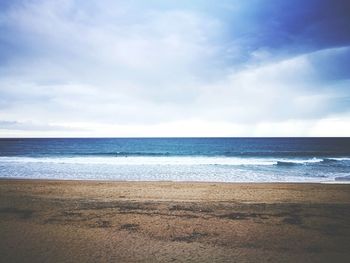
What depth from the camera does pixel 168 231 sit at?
6.34 metres

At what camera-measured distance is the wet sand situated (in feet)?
16.7

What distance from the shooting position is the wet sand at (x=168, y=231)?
5.08m

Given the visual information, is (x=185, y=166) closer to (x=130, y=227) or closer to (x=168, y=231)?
(x=130, y=227)

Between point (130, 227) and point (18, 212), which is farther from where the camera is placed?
point (18, 212)

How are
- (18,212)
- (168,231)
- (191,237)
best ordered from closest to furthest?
(191,237), (168,231), (18,212)

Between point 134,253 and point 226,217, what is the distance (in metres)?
3.05

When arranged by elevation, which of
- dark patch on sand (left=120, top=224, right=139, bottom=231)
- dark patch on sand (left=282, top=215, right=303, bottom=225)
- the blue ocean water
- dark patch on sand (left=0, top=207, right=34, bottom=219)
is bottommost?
the blue ocean water

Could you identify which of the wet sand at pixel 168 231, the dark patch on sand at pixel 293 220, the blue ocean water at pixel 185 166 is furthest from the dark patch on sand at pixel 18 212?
the blue ocean water at pixel 185 166

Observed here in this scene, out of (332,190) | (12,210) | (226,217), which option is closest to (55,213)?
(12,210)

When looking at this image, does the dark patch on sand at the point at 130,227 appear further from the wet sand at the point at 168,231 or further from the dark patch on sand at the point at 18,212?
the dark patch on sand at the point at 18,212

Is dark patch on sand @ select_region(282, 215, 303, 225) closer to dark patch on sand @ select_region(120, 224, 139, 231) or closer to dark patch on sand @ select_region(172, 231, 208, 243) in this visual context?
dark patch on sand @ select_region(172, 231, 208, 243)

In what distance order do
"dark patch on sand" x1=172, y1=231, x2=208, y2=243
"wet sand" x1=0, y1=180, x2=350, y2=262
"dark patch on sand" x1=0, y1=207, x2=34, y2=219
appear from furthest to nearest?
1. "dark patch on sand" x1=0, y1=207, x2=34, y2=219
2. "dark patch on sand" x1=172, y1=231, x2=208, y2=243
3. "wet sand" x1=0, y1=180, x2=350, y2=262

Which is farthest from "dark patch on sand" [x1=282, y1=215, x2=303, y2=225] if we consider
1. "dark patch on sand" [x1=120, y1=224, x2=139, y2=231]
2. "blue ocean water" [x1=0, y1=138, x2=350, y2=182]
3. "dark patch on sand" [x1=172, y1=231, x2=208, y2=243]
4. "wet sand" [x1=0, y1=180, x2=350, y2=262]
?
"blue ocean water" [x1=0, y1=138, x2=350, y2=182]

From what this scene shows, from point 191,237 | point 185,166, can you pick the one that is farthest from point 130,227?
point 185,166
